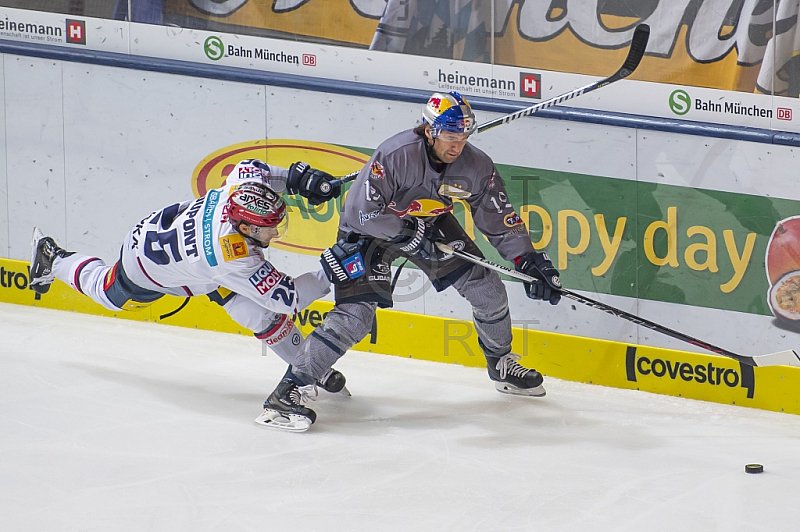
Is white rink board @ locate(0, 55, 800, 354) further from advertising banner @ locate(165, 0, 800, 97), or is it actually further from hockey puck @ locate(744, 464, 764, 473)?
hockey puck @ locate(744, 464, 764, 473)

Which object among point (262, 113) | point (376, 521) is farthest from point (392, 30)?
point (376, 521)

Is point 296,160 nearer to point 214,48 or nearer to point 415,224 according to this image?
point 214,48

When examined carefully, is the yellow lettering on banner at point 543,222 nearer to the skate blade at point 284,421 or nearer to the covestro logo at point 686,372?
the covestro logo at point 686,372

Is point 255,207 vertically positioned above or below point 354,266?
above

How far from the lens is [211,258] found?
13.7 ft

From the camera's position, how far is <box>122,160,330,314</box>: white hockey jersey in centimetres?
414

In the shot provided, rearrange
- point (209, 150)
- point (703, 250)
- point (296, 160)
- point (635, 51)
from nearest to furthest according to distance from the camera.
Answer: point (635, 51) < point (703, 250) < point (296, 160) < point (209, 150)

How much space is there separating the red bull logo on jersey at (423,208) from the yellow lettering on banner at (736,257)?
1.08 m

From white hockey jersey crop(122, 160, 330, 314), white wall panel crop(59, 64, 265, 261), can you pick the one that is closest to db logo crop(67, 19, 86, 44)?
white wall panel crop(59, 64, 265, 261)

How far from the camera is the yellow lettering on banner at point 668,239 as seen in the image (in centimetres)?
460

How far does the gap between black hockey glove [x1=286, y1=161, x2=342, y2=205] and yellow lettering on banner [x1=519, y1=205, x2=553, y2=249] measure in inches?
34.2

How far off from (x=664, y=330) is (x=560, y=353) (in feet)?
2.25

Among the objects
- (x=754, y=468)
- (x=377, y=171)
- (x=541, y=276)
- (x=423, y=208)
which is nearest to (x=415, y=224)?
A: (x=423, y=208)

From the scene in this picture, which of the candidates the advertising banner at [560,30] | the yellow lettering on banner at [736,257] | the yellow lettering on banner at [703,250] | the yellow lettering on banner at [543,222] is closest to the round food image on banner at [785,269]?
the yellow lettering on banner at [736,257]
